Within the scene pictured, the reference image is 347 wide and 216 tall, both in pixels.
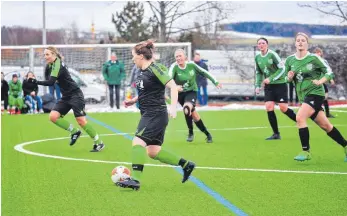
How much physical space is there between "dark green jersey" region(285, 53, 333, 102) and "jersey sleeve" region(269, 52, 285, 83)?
3.45 meters

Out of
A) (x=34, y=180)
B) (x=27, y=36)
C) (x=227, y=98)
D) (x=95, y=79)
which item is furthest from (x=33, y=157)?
(x=27, y=36)

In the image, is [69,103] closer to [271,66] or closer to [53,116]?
[53,116]

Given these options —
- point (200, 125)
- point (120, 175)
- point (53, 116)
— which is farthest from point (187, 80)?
point (120, 175)

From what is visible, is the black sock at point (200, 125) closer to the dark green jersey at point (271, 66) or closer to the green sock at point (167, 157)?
the dark green jersey at point (271, 66)

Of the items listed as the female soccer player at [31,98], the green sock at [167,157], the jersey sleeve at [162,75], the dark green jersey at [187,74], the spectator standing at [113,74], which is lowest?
the female soccer player at [31,98]

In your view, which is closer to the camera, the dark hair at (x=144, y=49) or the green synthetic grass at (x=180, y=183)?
the green synthetic grass at (x=180, y=183)

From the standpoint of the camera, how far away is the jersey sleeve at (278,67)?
16.3 m

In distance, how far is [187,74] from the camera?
16.0 metres

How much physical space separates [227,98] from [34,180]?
24347 millimetres

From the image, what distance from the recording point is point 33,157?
1391 cm

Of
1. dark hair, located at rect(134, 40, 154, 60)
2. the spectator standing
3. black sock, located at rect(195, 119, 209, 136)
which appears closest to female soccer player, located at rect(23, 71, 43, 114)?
the spectator standing

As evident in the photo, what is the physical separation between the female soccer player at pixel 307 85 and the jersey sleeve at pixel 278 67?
3427 mm

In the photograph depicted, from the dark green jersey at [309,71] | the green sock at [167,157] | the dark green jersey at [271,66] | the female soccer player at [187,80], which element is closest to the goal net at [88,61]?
the dark green jersey at [271,66]

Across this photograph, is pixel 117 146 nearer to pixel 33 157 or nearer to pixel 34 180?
pixel 33 157
